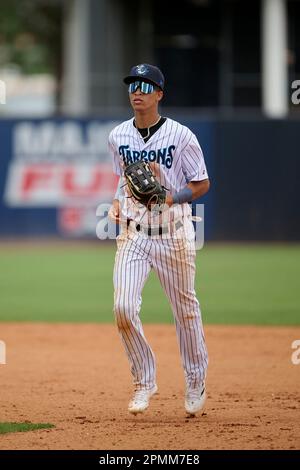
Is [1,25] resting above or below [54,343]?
above

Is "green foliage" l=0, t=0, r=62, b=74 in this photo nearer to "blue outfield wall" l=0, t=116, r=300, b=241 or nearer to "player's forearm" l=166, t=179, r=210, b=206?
"blue outfield wall" l=0, t=116, r=300, b=241

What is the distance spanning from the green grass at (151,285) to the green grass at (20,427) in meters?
5.46

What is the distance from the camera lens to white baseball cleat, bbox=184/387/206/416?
21.6ft

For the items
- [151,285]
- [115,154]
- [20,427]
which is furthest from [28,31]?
[20,427]

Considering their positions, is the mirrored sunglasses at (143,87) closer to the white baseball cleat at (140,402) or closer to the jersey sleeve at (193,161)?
the jersey sleeve at (193,161)

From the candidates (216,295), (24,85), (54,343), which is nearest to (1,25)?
(24,85)

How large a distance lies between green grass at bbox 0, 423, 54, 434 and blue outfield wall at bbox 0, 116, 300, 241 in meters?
13.7

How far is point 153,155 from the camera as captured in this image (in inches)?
252

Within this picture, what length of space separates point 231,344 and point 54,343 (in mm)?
1678

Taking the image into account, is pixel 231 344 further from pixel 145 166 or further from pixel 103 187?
pixel 103 187

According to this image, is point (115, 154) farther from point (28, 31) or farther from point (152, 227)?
point (28, 31)

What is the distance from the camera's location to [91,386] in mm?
7852

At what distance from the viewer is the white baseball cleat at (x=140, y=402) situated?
6445mm
